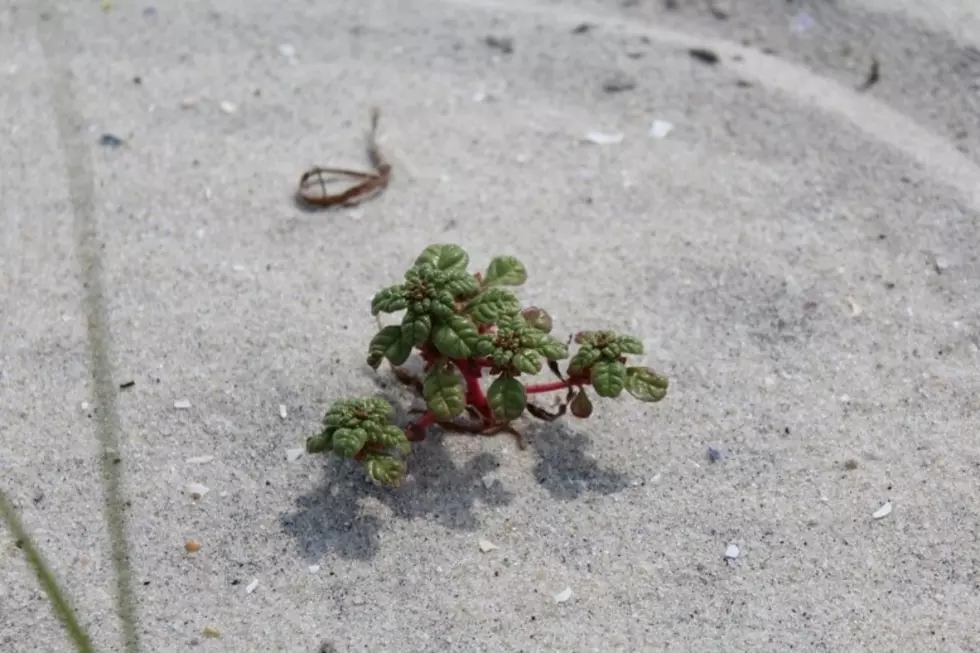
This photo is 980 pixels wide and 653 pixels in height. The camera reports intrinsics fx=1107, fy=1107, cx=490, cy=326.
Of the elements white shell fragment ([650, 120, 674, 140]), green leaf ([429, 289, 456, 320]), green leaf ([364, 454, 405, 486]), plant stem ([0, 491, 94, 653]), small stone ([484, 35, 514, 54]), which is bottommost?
plant stem ([0, 491, 94, 653])

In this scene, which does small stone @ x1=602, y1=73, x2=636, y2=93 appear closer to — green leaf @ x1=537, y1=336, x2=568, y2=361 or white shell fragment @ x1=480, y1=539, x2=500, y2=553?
green leaf @ x1=537, y1=336, x2=568, y2=361

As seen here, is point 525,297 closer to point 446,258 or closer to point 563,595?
point 446,258

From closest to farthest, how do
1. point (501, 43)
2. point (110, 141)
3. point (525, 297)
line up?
point (525, 297), point (110, 141), point (501, 43)

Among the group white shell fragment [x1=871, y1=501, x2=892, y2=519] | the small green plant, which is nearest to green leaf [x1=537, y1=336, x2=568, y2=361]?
the small green plant

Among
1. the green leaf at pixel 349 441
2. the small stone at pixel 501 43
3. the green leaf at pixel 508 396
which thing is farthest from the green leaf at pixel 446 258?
the small stone at pixel 501 43

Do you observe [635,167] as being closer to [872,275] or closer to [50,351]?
[872,275]

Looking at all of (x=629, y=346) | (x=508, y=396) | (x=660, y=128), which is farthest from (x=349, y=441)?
(x=660, y=128)
